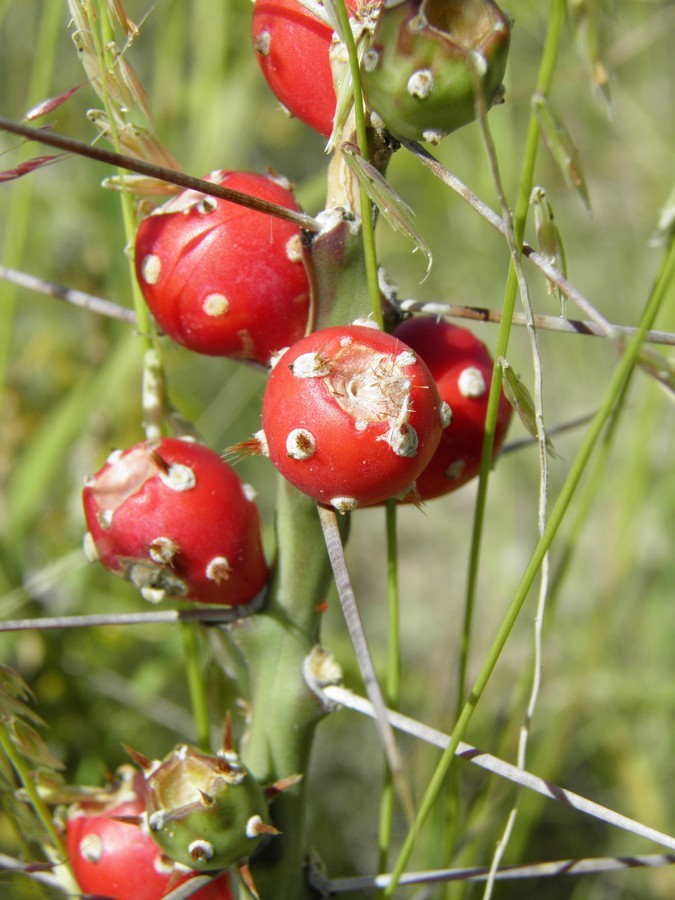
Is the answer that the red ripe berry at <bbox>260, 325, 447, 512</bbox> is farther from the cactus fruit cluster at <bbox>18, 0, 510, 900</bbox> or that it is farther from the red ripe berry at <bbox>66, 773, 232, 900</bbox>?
the red ripe berry at <bbox>66, 773, 232, 900</bbox>

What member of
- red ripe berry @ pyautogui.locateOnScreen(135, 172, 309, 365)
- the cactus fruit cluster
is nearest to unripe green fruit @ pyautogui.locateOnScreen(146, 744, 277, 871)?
the cactus fruit cluster

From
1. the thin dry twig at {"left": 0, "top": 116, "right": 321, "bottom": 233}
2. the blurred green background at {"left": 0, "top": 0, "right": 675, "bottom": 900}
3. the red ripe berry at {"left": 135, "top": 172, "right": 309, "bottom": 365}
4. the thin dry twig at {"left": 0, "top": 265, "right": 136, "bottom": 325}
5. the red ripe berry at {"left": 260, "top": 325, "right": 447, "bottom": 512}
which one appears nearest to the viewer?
the thin dry twig at {"left": 0, "top": 116, "right": 321, "bottom": 233}

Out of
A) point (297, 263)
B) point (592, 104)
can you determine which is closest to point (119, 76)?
point (297, 263)

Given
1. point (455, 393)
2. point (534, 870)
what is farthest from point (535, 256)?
point (534, 870)

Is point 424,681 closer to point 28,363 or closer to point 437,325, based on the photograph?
point 28,363

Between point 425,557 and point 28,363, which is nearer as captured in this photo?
point 28,363

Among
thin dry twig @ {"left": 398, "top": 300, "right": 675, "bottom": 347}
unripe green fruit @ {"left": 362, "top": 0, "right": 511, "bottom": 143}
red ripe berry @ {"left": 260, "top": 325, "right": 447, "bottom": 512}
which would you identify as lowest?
red ripe berry @ {"left": 260, "top": 325, "right": 447, "bottom": 512}
